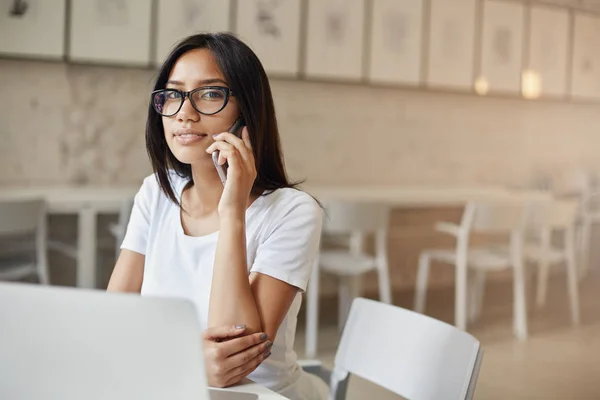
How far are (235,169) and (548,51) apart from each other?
5338mm

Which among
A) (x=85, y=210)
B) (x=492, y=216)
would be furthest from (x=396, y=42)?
(x=85, y=210)

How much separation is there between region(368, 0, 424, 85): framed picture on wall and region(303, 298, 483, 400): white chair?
383 centimetres

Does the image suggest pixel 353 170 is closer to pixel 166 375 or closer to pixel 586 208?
pixel 586 208

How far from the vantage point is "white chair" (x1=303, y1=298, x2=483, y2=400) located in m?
1.31

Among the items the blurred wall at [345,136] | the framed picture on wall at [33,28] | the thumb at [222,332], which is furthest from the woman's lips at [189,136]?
the framed picture on wall at [33,28]

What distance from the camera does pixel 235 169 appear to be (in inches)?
55.4

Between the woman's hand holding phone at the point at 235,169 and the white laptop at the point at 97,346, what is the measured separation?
65cm

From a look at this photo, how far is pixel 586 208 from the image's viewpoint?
6.36m

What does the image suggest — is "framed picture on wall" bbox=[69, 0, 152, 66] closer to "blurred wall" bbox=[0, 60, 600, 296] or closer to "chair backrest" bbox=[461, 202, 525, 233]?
"blurred wall" bbox=[0, 60, 600, 296]

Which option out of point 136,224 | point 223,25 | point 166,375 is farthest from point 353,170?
point 166,375

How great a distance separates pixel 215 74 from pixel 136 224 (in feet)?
1.29

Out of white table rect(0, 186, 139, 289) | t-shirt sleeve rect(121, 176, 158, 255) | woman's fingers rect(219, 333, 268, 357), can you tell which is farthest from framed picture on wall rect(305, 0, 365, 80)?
woman's fingers rect(219, 333, 268, 357)

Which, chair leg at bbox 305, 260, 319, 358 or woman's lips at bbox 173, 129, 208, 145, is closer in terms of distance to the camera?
woman's lips at bbox 173, 129, 208, 145

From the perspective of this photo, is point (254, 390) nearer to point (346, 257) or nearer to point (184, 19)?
point (346, 257)
